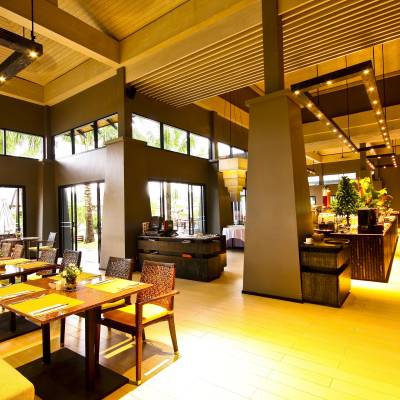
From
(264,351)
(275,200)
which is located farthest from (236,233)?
(264,351)

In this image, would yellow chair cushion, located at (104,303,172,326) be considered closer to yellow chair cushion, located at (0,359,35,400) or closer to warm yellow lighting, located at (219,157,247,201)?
yellow chair cushion, located at (0,359,35,400)

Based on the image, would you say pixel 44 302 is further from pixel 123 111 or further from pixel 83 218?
pixel 83 218

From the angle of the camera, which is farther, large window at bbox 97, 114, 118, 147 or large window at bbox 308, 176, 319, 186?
large window at bbox 308, 176, 319, 186

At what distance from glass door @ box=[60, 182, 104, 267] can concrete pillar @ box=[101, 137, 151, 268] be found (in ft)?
2.91

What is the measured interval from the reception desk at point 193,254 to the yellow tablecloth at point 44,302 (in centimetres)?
375

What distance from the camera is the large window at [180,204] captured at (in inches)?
335

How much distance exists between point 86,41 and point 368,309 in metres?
7.25

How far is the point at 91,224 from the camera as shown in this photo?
28.1ft

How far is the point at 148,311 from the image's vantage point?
9.55 feet

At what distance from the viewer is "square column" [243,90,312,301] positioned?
15.1 feet

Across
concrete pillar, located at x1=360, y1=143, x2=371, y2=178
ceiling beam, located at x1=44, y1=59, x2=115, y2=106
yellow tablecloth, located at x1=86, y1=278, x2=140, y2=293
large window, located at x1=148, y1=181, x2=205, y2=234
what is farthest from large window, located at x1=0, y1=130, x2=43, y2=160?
concrete pillar, located at x1=360, y1=143, x2=371, y2=178

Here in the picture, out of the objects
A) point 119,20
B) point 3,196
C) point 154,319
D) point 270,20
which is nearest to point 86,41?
point 119,20

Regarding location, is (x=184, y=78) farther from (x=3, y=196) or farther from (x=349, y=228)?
(x=3, y=196)

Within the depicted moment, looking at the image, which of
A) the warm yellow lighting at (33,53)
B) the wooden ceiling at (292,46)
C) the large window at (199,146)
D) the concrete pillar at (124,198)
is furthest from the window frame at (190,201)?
the warm yellow lighting at (33,53)
